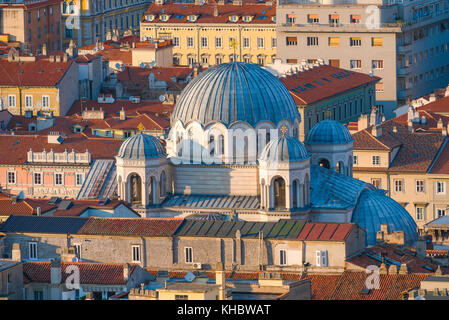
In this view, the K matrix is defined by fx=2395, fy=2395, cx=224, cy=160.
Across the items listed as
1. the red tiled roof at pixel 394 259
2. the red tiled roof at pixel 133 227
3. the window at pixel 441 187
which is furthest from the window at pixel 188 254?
the window at pixel 441 187

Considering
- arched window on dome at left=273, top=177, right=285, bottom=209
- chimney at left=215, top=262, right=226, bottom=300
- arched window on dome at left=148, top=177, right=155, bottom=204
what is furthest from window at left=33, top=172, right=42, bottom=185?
chimney at left=215, top=262, right=226, bottom=300

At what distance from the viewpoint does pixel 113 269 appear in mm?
117812

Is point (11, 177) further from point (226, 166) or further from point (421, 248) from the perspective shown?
point (421, 248)

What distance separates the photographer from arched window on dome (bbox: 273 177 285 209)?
131375mm

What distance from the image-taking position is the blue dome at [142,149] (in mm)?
133750

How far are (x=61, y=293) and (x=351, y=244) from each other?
55.1 ft

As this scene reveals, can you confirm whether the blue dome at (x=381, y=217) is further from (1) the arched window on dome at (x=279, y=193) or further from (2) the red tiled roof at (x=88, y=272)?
(2) the red tiled roof at (x=88, y=272)

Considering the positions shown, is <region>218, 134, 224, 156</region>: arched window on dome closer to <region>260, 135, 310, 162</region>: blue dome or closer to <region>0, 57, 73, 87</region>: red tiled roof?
<region>260, 135, 310, 162</region>: blue dome

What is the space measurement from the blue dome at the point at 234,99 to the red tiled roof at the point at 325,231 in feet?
33.7

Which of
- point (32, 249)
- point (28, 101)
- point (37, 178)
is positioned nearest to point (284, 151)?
point (32, 249)

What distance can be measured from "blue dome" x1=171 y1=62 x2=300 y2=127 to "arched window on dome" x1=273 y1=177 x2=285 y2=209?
4126 millimetres

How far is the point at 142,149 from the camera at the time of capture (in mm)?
133875

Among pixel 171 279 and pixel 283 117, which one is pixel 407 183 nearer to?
pixel 283 117
